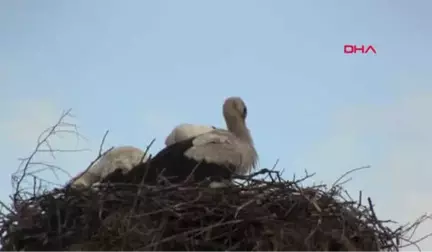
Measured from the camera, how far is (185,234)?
459 centimetres

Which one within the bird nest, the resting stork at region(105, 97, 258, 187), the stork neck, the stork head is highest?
the stork head

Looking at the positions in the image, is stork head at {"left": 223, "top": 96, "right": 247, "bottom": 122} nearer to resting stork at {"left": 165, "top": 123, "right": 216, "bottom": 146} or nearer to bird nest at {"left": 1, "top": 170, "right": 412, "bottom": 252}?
resting stork at {"left": 165, "top": 123, "right": 216, "bottom": 146}

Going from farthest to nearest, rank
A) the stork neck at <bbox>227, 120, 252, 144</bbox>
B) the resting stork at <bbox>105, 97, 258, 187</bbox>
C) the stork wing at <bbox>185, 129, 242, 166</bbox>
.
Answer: the stork neck at <bbox>227, 120, 252, 144</bbox> < the stork wing at <bbox>185, 129, 242, 166</bbox> < the resting stork at <bbox>105, 97, 258, 187</bbox>

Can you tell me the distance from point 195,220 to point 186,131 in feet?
6.04

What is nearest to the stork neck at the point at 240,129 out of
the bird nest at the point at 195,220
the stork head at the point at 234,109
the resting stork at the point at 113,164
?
the stork head at the point at 234,109

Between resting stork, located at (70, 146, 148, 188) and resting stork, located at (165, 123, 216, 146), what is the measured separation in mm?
336

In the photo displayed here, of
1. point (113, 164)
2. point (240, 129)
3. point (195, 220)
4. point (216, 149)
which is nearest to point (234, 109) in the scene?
point (240, 129)

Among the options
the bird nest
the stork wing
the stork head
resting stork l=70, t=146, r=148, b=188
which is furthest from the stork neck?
the bird nest

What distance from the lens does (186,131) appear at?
6535 millimetres

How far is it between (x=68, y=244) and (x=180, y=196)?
651 millimetres

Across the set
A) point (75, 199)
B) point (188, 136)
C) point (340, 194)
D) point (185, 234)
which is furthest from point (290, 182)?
point (188, 136)

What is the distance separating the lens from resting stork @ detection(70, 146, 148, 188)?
6078mm

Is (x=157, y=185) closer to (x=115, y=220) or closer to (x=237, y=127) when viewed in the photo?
(x=115, y=220)

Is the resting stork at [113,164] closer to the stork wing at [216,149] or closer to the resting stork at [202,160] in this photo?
the resting stork at [202,160]
